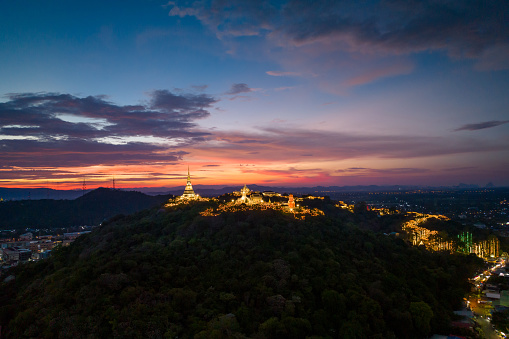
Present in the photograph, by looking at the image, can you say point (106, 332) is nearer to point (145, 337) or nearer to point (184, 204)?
point (145, 337)

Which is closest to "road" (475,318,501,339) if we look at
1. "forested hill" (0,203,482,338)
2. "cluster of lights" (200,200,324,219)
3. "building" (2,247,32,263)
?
"forested hill" (0,203,482,338)

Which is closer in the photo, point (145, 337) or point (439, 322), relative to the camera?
point (145, 337)

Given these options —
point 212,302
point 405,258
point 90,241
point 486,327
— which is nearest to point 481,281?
point 405,258

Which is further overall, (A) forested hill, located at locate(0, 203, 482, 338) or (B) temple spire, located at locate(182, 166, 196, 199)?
(B) temple spire, located at locate(182, 166, 196, 199)

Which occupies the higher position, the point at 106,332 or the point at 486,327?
the point at 106,332

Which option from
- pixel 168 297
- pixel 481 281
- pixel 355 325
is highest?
pixel 168 297

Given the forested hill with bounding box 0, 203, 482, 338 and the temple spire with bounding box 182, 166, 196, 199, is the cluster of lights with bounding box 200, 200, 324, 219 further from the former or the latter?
the temple spire with bounding box 182, 166, 196, 199

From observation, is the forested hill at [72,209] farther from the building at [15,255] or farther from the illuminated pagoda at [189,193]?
the building at [15,255]
